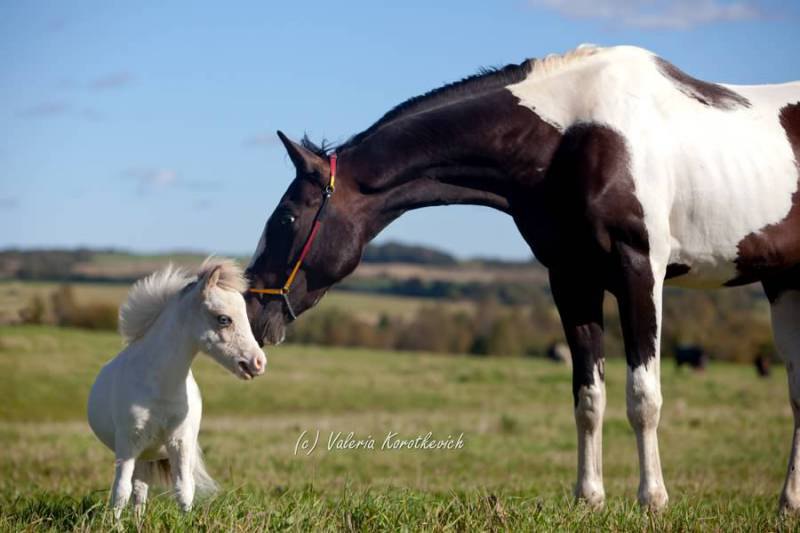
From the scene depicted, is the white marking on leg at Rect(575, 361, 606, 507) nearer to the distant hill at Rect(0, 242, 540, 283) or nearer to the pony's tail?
the pony's tail

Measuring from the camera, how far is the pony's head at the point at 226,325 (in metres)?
5.82

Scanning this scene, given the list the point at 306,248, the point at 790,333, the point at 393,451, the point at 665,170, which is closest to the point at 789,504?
the point at 790,333

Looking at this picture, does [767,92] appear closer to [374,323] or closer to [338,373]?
[338,373]

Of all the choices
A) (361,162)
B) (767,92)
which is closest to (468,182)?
(361,162)

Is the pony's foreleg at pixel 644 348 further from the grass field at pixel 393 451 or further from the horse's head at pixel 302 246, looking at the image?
the horse's head at pixel 302 246

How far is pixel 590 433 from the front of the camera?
695 cm

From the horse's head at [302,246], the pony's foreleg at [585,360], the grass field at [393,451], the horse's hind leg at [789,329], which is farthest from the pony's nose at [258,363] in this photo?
the horse's hind leg at [789,329]

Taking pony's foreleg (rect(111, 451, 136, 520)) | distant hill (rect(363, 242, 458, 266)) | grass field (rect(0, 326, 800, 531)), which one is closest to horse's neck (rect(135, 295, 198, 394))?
pony's foreleg (rect(111, 451, 136, 520))

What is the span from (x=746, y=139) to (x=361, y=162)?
2612 mm

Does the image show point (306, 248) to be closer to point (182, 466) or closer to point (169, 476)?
point (182, 466)

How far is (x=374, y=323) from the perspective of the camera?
200ft

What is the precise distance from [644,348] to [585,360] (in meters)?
0.65

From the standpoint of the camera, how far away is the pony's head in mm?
5820

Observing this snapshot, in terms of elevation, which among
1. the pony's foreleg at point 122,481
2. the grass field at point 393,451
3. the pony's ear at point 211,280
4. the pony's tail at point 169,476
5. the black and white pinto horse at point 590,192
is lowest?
the grass field at point 393,451
